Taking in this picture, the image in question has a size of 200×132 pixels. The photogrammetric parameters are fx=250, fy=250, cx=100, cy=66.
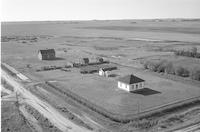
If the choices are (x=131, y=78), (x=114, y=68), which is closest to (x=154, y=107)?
(x=131, y=78)

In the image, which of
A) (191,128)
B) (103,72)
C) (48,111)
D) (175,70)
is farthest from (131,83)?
(175,70)

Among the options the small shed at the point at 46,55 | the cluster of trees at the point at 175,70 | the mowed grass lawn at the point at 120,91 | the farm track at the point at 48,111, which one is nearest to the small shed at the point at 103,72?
the mowed grass lawn at the point at 120,91

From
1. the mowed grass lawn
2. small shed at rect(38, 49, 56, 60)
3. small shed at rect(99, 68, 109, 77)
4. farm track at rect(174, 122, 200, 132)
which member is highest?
small shed at rect(38, 49, 56, 60)

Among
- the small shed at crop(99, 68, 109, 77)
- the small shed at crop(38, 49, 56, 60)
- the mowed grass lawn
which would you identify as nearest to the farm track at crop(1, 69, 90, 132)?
the mowed grass lawn

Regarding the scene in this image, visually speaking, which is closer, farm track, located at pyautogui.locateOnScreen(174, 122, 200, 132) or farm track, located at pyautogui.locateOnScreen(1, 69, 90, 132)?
farm track, located at pyautogui.locateOnScreen(174, 122, 200, 132)

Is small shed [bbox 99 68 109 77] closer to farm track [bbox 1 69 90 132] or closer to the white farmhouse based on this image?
the white farmhouse

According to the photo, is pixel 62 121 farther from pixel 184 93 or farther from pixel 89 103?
pixel 184 93

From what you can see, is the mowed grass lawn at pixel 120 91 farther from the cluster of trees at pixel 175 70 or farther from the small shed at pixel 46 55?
the small shed at pixel 46 55
